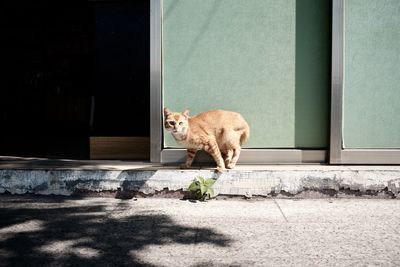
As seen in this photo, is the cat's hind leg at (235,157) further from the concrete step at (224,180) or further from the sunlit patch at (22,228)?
the sunlit patch at (22,228)

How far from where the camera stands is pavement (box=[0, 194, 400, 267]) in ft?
9.02

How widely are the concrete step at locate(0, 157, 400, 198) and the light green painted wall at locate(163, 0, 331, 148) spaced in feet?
1.84

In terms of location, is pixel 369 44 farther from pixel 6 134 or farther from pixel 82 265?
pixel 6 134

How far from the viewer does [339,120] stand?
4.63 m

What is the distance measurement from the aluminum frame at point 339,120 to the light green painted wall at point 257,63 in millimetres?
125

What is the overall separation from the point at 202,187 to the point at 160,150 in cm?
86

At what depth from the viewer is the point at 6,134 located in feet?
33.0

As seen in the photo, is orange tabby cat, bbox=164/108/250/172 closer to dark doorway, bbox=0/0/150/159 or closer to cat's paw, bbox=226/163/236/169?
cat's paw, bbox=226/163/236/169

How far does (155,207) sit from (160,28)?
2.13 metres

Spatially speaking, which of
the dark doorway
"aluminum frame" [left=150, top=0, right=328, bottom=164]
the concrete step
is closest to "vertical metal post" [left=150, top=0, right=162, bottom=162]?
"aluminum frame" [left=150, top=0, right=328, bottom=164]

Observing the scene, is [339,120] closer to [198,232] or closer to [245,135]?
[245,135]

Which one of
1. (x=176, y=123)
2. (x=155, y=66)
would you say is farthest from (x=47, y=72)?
(x=176, y=123)

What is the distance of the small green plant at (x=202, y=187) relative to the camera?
169 inches

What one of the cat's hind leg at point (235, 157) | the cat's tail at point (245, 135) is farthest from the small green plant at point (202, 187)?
the cat's tail at point (245, 135)
